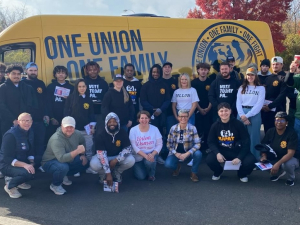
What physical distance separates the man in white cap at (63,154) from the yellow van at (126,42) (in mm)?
1546

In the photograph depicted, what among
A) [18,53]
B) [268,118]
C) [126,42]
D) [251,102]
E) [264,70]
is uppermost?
[126,42]

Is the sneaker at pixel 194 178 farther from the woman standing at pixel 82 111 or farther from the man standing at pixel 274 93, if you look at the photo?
the man standing at pixel 274 93

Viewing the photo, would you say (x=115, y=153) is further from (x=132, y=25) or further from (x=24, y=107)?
(x=132, y=25)

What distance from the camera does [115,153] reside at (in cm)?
520

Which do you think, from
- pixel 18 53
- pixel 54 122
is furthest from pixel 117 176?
pixel 18 53

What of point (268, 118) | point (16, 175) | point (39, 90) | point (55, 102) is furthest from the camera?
point (268, 118)

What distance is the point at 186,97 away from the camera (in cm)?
629

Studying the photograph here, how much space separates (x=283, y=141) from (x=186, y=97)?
6.23 ft

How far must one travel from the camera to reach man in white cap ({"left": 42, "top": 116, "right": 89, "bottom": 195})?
191 inches

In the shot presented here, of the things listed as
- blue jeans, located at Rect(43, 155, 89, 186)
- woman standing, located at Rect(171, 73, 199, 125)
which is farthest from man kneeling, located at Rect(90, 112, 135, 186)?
woman standing, located at Rect(171, 73, 199, 125)

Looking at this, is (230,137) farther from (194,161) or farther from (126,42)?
(126,42)

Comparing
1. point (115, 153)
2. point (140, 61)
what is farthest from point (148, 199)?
point (140, 61)

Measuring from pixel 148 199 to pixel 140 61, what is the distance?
304 cm

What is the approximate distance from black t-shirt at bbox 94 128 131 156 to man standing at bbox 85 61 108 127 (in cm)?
91
